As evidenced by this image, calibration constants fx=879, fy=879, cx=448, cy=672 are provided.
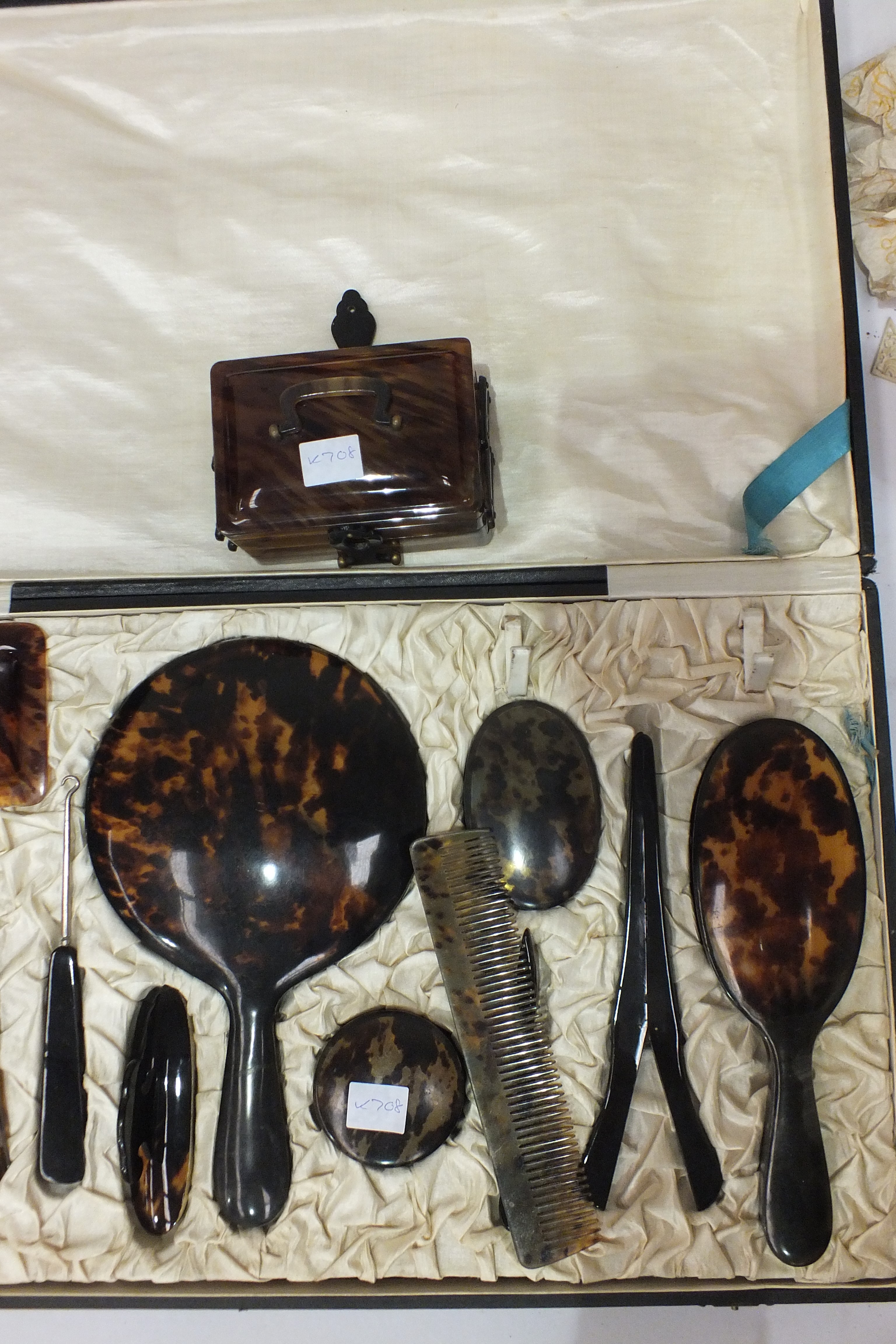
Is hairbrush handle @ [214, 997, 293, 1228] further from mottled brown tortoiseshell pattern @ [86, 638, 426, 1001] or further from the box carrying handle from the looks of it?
the box carrying handle

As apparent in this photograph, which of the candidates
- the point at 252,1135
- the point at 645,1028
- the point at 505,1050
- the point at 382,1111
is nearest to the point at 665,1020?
the point at 645,1028

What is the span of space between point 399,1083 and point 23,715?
47 centimetres

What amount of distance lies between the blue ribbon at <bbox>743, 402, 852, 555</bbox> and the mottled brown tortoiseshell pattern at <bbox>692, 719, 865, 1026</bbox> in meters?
0.19

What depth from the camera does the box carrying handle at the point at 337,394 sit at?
28.5 inches

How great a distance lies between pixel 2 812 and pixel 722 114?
37.2 inches

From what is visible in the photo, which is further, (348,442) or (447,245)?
(447,245)

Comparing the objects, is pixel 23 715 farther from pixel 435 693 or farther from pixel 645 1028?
pixel 645 1028

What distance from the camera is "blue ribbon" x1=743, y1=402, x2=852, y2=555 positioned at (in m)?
0.78

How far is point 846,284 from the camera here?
817 mm

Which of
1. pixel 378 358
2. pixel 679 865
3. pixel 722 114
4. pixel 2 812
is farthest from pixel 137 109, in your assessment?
pixel 679 865

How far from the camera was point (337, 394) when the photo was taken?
73 cm

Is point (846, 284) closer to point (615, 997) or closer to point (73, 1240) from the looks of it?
point (615, 997)

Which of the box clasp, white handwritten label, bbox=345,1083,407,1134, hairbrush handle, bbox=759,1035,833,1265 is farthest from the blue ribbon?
white handwritten label, bbox=345,1083,407,1134

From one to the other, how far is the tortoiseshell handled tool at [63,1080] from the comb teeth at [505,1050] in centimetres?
32
